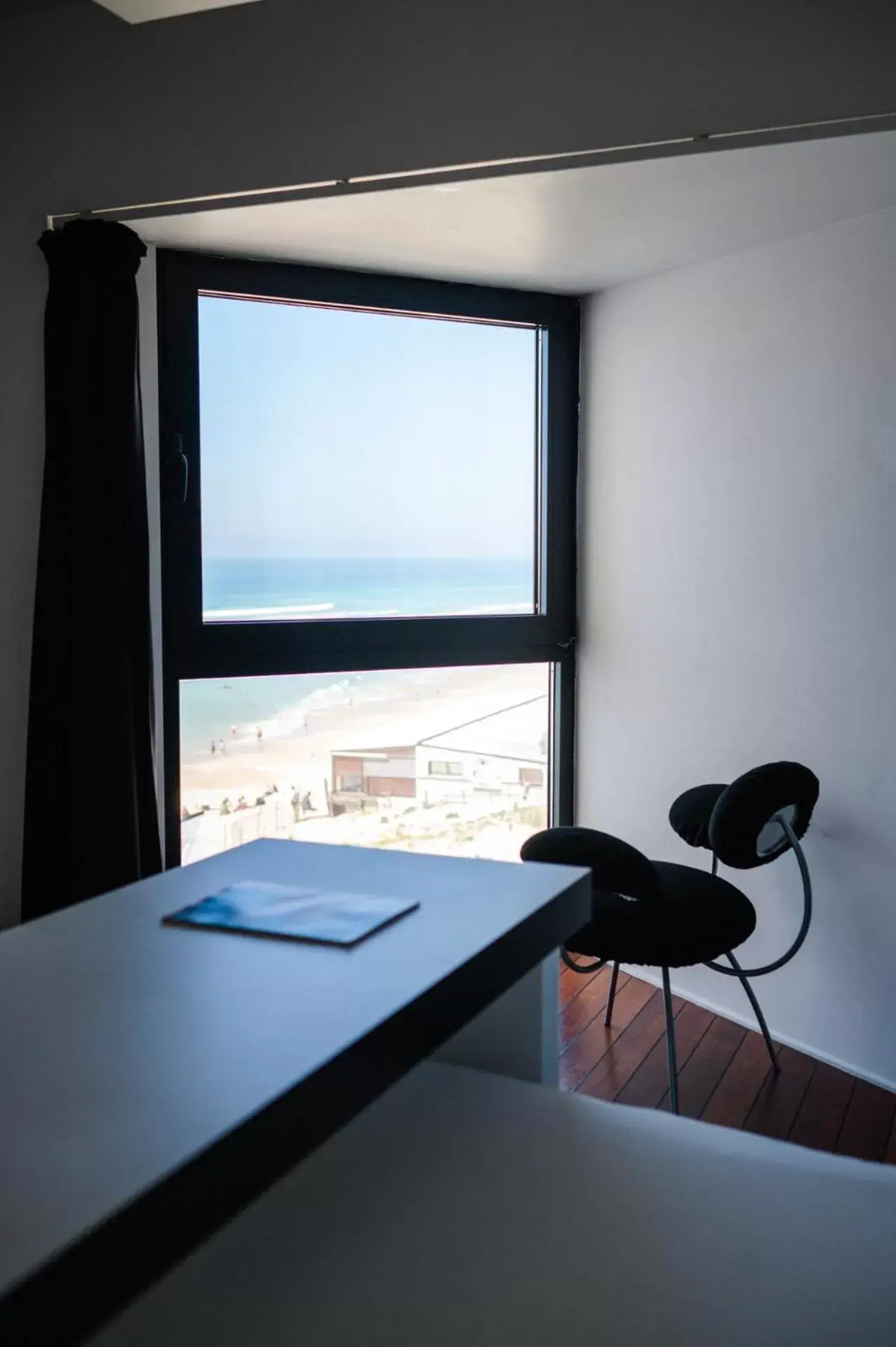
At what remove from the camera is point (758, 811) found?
2.35 metres

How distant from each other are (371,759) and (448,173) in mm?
1690

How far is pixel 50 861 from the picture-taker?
2623 mm

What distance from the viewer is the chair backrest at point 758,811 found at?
2346 millimetres

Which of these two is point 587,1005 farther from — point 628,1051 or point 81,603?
point 81,603

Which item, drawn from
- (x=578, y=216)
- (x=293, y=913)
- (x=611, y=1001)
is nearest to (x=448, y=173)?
Result: (x=578, y=216)

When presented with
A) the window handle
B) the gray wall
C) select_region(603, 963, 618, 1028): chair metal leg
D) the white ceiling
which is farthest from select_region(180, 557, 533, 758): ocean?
select_region(603, 963, 618, 1028): chair metal leg

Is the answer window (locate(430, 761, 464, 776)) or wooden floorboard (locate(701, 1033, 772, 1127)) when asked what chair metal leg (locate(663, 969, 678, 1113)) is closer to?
wooden floorboard (locate(701, 1033, 772, 1127))

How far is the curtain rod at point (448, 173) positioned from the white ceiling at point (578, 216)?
21 mm

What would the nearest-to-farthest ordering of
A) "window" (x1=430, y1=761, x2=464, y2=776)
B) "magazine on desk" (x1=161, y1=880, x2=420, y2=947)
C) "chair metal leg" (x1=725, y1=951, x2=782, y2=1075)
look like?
"magazine on desk" (x1=161, y1=880, x2=420, y2=947), "chair metal leg" (x1=725, y1=951, x2=782, y2=1075), "window" (x1=430, y1=761, x2=464, y2=776)

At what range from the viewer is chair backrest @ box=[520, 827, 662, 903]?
2238 mm

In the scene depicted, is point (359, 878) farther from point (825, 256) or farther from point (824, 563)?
point (825, 256)

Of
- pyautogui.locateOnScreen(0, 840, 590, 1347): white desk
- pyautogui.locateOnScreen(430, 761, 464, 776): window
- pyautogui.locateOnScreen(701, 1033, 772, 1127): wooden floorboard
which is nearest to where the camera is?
pyautogui.locateOnScreen(0, 840, 590, 1347): white desk

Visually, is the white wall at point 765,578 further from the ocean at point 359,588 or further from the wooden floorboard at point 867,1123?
the ocean at point 359,588

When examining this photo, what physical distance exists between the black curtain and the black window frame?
383mm
